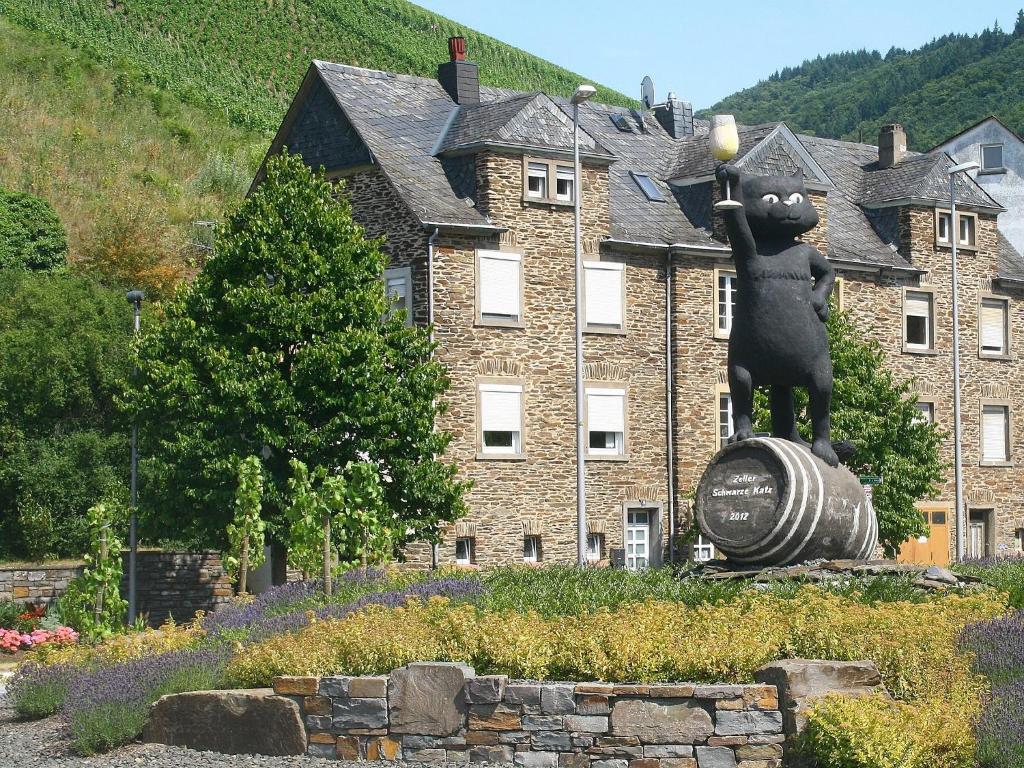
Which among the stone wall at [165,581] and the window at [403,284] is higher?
the window at [403,284]

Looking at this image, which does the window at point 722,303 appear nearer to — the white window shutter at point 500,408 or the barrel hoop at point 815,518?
the white window shutter at point 500,408

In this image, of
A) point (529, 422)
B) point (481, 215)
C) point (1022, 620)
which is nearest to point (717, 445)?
point (529, 422)

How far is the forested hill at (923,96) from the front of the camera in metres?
89.3

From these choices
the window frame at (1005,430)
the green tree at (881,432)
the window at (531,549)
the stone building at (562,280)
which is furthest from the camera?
the window frame at (1005,430)

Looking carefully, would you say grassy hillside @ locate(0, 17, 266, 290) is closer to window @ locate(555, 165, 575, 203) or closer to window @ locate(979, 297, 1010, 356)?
window @ locate(555, 165, 575, 203)

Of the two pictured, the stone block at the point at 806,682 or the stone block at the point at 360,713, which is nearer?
the stone block at the point at 806,682

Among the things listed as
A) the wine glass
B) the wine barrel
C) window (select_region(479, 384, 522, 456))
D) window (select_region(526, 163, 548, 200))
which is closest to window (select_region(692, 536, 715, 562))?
window (select_region(479, 384, 522, 456))

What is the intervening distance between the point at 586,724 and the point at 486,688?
0.79m

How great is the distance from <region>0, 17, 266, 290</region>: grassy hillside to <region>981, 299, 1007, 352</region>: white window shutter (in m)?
21.7

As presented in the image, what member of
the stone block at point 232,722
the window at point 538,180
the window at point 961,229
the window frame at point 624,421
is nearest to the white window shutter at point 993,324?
the window at point 961,229

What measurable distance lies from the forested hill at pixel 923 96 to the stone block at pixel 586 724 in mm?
70723

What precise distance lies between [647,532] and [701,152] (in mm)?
9880

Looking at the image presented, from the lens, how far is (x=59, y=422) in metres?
36.0

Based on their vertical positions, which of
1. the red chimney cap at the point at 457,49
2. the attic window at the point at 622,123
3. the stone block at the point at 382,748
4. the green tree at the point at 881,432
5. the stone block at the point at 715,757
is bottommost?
the stone block at the point at 382,748
